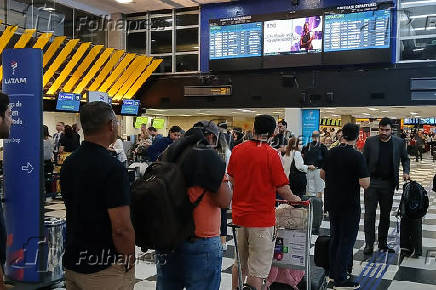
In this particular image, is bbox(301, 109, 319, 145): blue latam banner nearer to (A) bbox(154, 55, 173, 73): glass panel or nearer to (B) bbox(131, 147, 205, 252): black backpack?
(A) bbox(154, 55, 173, 73): glass panel

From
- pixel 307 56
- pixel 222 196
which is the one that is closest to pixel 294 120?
pixel 307 56

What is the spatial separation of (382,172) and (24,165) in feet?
12.0

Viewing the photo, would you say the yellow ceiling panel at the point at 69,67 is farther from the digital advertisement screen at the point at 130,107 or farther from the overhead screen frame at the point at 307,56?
the overhead screen frame at the point at 307,56

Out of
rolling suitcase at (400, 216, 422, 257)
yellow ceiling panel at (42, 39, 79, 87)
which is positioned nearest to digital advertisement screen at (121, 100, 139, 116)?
yellow ceiling panel at (42, 39, 79, 87)

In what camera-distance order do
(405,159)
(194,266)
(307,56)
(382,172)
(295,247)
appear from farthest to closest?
(307,56) < (405,159) < (382,172) < (295,247) < (194,266)

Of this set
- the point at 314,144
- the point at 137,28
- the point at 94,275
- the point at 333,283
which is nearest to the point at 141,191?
the point at 94,275

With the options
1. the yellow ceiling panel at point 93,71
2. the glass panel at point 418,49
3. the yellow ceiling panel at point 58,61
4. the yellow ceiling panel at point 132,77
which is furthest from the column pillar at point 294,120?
the yellow ceiling panel at point 58,61

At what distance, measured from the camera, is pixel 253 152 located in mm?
2998

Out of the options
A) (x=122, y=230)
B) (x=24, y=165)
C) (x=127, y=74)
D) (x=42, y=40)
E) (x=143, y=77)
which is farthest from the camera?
(x=143, y=77)

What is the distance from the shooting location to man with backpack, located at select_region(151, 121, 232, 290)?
2.04 meters

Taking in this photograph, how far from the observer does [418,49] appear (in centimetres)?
1129

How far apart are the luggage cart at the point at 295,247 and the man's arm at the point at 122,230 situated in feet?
5.30

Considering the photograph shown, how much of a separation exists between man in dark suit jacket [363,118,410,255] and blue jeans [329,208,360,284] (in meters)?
1.16

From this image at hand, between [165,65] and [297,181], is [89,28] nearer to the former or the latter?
[165,65]
